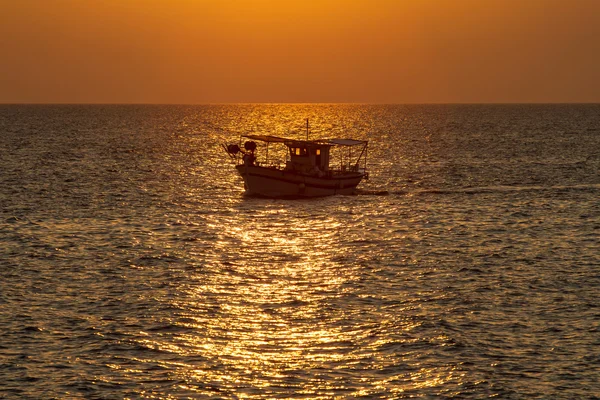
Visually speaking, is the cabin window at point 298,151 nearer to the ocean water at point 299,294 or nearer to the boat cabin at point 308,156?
the boat cabin at point 308,156

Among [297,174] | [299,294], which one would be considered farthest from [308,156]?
[299,294]

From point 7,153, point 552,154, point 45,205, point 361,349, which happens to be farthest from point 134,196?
point 552,154

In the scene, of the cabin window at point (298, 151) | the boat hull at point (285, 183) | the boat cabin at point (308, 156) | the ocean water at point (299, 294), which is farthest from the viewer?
the cabin window at point (298, 151)

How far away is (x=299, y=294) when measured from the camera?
41500 millimetres

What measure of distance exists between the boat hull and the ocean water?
1.81 m

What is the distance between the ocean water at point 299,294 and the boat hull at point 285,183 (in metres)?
1.81

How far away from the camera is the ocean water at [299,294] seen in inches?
1184

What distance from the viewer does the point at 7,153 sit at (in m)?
135

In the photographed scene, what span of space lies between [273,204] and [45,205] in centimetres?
1867

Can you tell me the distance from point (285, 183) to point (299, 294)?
38455 millimetres

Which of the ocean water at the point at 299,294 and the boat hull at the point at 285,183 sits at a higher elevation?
the boat hull at the point at 285,183

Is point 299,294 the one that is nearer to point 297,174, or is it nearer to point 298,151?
point 297,174

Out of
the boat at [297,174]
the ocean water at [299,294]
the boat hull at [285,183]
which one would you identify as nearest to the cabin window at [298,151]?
the boat at [297,174]

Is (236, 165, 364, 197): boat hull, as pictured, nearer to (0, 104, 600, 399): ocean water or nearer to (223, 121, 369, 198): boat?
(223, 121, 369, 198): boat
